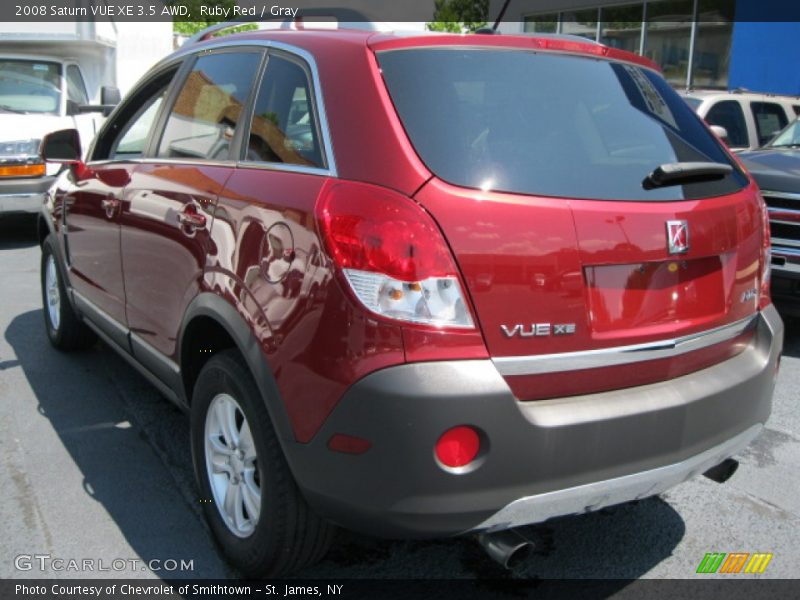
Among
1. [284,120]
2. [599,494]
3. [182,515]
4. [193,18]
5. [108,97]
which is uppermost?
[193,18]

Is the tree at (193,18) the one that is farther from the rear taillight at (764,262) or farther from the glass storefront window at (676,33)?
the rear taillight at (764,262)

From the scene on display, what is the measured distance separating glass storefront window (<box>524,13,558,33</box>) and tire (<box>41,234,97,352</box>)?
56.0 feet

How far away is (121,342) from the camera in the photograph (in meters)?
4.03

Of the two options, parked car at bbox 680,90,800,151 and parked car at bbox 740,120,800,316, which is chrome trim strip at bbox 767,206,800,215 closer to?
parked car at bbox 740,120,800,316

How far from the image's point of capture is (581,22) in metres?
20.0

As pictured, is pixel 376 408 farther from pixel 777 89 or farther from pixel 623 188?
pixel 777 89

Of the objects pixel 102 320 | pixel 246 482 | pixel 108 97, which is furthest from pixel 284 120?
pixel 108 97

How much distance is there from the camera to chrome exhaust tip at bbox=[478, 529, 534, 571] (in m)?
2.48

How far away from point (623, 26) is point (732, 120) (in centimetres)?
1060

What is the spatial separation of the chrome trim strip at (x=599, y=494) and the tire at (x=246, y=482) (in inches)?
24.0

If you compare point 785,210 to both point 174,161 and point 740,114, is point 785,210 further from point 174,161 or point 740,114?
point 174,161

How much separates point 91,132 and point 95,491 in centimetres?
784

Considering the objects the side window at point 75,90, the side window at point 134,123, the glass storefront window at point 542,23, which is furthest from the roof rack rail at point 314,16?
the glass storefront window at point 542,23

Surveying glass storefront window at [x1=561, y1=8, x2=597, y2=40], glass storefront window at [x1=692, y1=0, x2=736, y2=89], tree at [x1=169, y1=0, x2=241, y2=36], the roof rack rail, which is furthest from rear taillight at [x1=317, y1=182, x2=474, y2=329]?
tree at [x1=169, y1=0, x2=241, y2=36]
